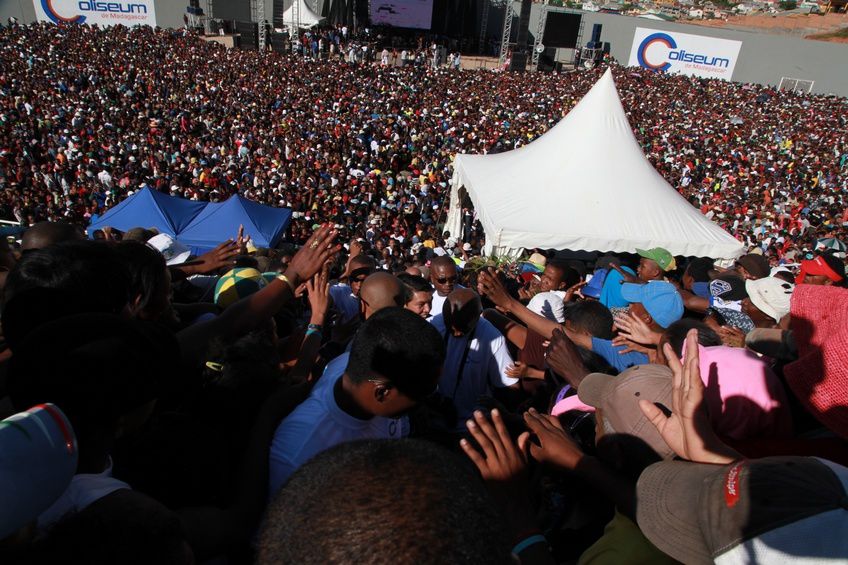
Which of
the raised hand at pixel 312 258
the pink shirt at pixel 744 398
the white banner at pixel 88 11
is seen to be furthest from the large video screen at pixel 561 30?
the pink shirt at pixel 744 398

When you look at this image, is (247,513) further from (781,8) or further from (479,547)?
(781,8)

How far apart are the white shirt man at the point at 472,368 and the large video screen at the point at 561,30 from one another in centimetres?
3233

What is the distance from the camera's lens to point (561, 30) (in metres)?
A: 30.4

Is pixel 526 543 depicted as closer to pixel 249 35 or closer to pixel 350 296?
pixel 350 296

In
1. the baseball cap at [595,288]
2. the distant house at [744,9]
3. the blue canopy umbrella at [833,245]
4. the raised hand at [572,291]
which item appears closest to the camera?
the raised hand at [572,291]

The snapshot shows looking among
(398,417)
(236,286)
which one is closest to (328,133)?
(236,286)

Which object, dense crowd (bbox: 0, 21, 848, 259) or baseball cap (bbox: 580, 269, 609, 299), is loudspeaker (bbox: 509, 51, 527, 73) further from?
baseball cap (bbox: 580, 269, 609, 299)

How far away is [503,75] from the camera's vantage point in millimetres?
26719

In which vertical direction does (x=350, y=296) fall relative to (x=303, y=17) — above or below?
below

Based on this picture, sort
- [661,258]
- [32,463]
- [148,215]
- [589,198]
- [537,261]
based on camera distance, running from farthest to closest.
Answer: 1. [148,215]
2. [589,198]
3. [537,261]
4. [661,258]
5. [32,463]

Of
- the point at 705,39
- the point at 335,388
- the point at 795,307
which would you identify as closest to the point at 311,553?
the point at 335,388

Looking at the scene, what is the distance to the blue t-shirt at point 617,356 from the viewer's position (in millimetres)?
2658

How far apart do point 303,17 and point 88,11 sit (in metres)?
11.6

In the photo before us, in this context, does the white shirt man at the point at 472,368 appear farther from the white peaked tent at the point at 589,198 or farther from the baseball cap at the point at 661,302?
the white peaked tent at the point at 589,198
